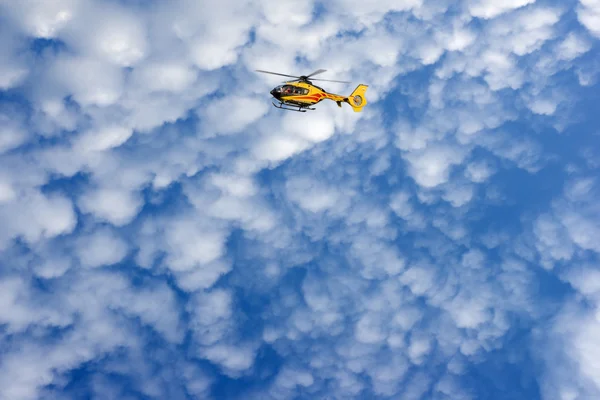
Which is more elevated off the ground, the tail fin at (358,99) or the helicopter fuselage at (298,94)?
the helicopter fuselage at (298,94)

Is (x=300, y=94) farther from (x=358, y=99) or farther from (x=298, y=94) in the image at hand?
(x=358, y=99)

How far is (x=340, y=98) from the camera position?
8050 cm

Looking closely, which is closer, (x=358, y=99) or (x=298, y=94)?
(x=298, y=94)

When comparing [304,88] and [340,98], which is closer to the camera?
[304,88]

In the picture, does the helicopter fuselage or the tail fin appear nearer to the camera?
the helicopter fuselage

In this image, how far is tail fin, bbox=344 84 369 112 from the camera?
3228 inches

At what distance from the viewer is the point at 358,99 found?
8256 centimetres

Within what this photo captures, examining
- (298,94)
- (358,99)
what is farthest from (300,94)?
(358,99)

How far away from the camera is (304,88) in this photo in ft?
241

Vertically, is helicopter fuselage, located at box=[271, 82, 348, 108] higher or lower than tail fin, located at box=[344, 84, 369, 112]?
higher

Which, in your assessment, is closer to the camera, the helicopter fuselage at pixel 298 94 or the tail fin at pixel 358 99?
the helicopter fuselage at pixel 298 94

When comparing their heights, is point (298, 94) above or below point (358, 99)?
above

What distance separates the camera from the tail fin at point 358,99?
8200 centimetres

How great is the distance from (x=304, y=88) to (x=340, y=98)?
10298 mm
